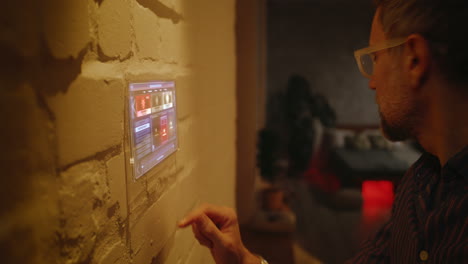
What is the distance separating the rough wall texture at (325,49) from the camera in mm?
7258

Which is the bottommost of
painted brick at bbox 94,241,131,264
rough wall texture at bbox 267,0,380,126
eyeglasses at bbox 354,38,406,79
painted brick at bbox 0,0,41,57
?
painted brick at bbox 94,241,131,264

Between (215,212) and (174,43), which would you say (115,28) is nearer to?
(174,43)

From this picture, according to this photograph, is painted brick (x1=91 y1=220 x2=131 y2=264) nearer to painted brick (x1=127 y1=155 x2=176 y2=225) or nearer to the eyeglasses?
painted brick (x1=127 y1=155 x2=176 y2=225)

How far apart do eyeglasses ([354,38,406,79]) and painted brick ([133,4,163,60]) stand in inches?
23.7

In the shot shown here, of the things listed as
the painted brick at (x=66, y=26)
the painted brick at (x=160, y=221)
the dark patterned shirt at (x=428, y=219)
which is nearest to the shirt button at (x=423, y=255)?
the dark patterned shirt at (x=428, y=219)

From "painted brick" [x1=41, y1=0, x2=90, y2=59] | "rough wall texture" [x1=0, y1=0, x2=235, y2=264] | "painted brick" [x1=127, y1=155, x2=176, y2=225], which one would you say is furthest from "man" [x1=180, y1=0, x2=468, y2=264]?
"painted brick" [x1=41, y1=0, x2=90, y2=59]

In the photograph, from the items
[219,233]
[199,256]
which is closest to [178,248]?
[219,233]

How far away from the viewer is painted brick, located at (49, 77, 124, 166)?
459 mm

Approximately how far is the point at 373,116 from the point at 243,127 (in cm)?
495

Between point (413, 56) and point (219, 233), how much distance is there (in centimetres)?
69

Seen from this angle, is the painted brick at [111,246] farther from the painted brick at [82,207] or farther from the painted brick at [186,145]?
the painted brick at [186,145]

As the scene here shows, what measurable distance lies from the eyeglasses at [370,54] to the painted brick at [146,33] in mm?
603

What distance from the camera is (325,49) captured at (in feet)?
24.1

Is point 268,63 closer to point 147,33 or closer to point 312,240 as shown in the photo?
point 312,240
